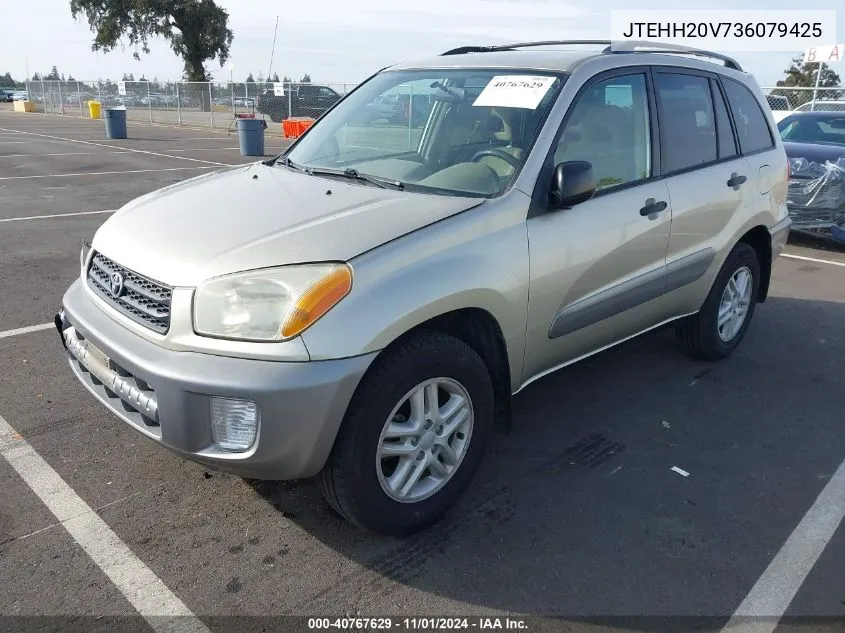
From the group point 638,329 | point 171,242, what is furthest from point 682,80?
point 171,242

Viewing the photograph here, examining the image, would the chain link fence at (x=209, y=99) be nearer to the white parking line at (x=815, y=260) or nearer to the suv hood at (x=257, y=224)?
the white parking line at (x=815, y=260)

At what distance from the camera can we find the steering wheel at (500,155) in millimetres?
3100

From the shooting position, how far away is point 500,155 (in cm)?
316

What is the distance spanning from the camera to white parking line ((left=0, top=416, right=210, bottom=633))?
2365 mm

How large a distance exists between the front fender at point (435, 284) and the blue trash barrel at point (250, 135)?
15333 mm

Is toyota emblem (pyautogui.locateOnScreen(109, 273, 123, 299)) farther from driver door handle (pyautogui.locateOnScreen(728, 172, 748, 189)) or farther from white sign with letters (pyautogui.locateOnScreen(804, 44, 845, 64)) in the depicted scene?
white sign with letters (pyautogui.locateOnScreen(804, 44, 845, 64))

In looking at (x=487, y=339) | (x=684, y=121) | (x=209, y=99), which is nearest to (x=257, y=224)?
(x=487, y=339)

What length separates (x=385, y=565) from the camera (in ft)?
8.69

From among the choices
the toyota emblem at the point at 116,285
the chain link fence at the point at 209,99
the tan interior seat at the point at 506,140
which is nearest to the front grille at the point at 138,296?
the toyota emblem at the point at 116,285

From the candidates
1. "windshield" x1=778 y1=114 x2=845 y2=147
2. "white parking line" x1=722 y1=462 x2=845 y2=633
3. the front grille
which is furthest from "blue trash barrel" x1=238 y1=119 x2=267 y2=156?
"white parking line" x1=722 y1=462 x2=845 y2=633

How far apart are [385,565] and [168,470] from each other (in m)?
1.16

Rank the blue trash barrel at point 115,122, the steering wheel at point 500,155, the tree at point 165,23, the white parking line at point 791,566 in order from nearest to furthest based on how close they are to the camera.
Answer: the white parking line at point 791,566, the steering wheel at point 500,155, the blue trash barrel at point 115,122, the tree at point 165,23

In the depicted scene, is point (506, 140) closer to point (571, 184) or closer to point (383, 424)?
point (571, 184)

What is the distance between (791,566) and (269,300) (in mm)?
2193
